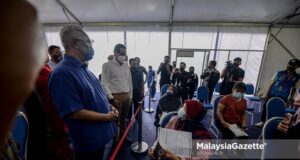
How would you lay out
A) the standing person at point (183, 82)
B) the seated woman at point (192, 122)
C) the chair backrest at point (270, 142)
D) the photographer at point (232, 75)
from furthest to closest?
the standing person at point (183, 82) → the photographer at point (232, 75) → the chair backrest at point (270, 142) → the seated woman at point (192, 122)

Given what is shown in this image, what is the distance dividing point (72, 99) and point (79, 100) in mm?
47

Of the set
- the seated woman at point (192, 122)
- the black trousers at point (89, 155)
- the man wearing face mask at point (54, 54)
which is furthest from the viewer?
the man wearing face mask at point (54, 54)

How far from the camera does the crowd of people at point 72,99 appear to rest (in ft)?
0.59

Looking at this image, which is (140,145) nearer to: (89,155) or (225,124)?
(225,124)

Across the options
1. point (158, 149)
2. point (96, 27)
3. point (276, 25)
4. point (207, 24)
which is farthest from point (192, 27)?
point (158, 149)

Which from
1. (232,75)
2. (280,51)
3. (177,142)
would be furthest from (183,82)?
(280,51)

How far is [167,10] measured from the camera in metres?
5.35

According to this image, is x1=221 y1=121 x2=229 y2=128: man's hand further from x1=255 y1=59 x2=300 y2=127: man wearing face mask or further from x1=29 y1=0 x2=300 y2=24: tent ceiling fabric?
x1=29 y1=0 x2=300 y2=24: tent ceiling fabric

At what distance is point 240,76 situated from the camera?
3.87m

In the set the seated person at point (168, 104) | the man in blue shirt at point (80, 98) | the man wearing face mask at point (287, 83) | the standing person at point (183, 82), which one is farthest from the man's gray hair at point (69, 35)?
the man wearing face mask at point (287, 83)

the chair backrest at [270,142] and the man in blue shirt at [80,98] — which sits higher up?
the man in blue shirt at [80,98]

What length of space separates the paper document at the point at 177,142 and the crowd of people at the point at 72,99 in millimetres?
62

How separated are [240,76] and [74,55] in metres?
3.95

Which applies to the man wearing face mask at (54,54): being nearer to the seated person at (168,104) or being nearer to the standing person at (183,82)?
the seated person at (168,104)
